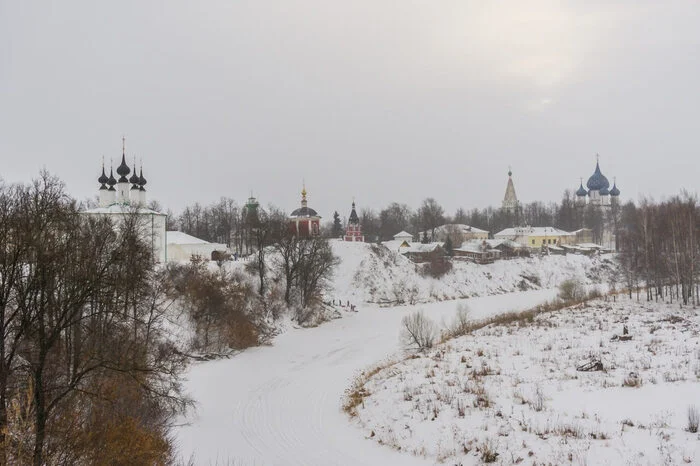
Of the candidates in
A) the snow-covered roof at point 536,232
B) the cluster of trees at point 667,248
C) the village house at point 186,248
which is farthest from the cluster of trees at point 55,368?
the snow-covered roof at point 536,232

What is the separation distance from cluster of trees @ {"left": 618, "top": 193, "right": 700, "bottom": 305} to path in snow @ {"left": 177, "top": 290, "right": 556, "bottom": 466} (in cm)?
1907

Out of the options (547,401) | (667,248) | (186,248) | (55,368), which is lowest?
(547,401)

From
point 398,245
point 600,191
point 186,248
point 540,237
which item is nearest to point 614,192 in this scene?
point 600,191

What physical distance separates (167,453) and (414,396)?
729cm

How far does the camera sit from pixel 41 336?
1020 centimetres

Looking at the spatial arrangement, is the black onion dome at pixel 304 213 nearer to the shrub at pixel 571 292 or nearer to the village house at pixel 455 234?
the village house at pixel 455 234

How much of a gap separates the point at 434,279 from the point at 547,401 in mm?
41874

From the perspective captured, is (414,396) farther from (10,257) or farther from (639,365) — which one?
(10,257)

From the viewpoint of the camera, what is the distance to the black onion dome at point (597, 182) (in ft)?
316

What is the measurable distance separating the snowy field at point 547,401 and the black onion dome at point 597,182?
277ft

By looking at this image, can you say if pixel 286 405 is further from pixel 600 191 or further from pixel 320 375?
pixel 600 191

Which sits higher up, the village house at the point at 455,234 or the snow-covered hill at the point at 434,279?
the village house at the point at 455,234

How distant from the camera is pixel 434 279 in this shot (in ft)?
178

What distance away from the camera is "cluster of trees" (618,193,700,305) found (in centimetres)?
3216
